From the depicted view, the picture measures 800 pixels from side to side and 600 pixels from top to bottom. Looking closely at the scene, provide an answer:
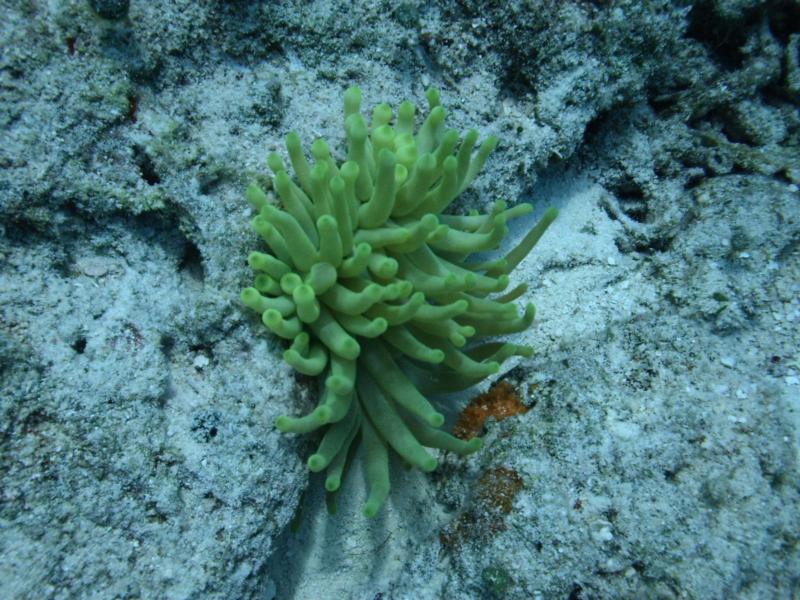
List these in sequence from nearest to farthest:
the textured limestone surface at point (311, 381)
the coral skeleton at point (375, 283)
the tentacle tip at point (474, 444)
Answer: the textured limestone surface at point (311, 381)
the coral skeleton at point (375, 283)
the tentacle tip at point (474, 444)

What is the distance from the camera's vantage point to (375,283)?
2309 mm

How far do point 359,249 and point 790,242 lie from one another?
2.58 m

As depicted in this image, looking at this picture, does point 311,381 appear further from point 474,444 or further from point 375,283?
point 474,444

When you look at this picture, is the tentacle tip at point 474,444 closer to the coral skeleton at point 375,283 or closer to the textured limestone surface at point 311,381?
the coral skeleton at point 375,283

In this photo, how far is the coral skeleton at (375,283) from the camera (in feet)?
7.18

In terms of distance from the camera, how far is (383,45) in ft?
9.77

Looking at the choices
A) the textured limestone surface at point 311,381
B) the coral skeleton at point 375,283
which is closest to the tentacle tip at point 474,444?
the coral skeleton at point 375,283

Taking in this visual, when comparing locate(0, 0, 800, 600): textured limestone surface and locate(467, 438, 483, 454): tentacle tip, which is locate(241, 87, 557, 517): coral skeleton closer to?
locate(467, 438, 483, 454): tentacle tip

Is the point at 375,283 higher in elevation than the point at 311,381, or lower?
higher

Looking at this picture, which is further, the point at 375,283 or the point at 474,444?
the point at 474,444

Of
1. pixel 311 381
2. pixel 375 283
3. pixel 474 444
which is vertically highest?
pixel 375 283

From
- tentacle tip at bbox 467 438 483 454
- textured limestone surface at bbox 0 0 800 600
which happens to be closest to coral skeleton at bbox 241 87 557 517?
tentacle tip at bbox 467 438 483 454

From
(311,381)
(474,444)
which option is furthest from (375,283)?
(474,444)

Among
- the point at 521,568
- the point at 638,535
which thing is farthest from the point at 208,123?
the point at 638,535
